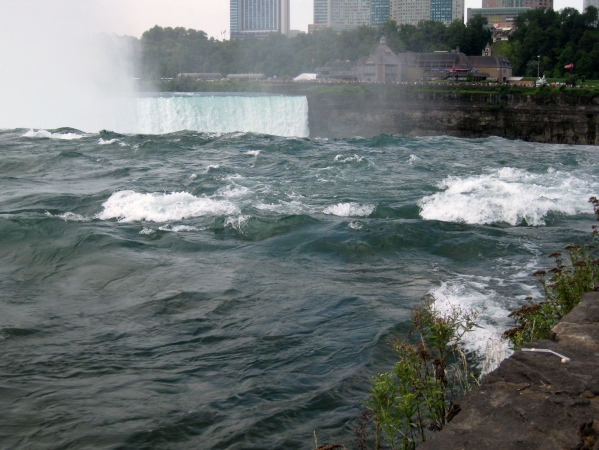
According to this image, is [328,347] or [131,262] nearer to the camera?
[328,347]

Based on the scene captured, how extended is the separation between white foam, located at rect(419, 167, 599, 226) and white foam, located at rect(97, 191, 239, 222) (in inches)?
190

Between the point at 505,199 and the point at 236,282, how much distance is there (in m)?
7.72

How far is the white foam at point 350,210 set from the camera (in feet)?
48.9

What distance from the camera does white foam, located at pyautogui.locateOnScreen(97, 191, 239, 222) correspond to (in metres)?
14.8

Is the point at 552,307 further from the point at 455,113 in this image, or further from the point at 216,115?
the point at 455,113

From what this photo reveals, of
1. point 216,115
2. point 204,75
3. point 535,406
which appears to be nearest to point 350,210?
point 535,406

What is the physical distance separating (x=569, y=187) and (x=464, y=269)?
9051 mm

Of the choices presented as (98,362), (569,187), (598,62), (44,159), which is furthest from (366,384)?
(598,62)

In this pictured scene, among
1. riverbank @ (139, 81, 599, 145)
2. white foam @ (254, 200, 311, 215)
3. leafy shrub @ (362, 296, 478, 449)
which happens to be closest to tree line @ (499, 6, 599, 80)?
riverbank @ (139, 81, 599, 145)

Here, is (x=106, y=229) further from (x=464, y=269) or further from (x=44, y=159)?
(x=44, y=159)

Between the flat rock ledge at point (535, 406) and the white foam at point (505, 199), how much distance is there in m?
9.54

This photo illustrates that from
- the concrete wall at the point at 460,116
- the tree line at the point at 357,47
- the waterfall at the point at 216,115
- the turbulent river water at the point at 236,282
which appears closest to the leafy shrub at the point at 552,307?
the turbulent river water at the point at 236,282

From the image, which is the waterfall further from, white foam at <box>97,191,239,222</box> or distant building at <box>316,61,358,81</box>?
distant building at <box>316,61,358,81</box>

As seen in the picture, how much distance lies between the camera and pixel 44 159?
2328 centimetres
